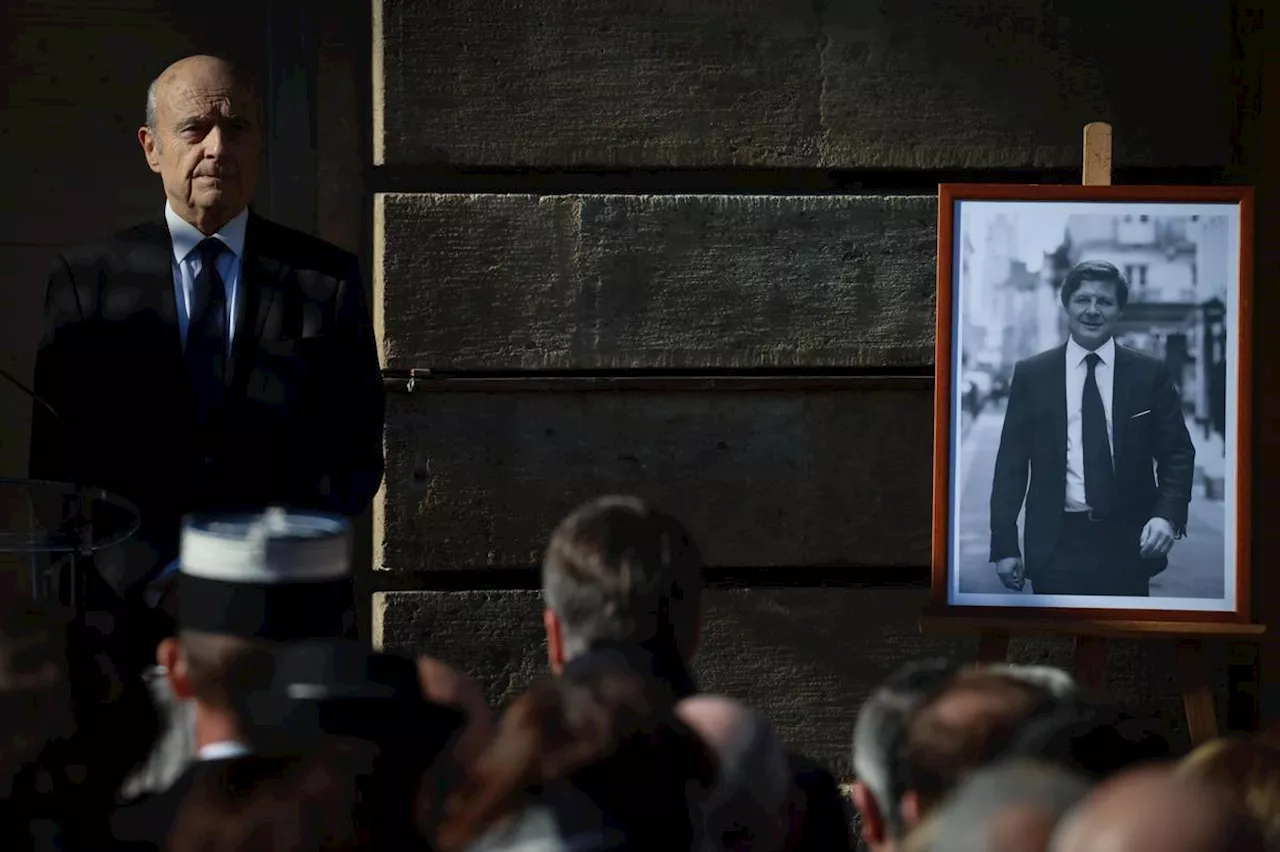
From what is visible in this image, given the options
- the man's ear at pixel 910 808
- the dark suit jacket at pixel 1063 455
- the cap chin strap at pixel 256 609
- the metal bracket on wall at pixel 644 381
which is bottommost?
the man's ear at pixel 910 808

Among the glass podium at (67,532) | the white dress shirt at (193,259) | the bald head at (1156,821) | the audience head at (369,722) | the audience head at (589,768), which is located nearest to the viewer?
the bald head at (1156,821)

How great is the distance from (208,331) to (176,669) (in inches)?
55.8

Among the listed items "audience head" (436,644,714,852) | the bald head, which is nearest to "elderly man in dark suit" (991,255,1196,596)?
"audience head" (436,644,714,852)

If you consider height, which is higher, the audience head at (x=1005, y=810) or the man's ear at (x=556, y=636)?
the man's ear at (x=556, y=636)

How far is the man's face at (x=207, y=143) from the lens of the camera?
3941 mm

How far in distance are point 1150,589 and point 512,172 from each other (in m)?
1.73

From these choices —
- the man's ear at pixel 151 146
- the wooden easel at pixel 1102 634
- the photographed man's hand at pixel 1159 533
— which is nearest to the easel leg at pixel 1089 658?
the wooden easel at pixel 1102 634

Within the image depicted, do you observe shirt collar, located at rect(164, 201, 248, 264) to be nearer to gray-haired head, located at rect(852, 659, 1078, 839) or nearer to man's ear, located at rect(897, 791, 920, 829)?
gray-haired head, located at rect(852, 659, 1078, 839)

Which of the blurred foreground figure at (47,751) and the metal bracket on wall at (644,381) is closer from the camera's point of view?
the blurred foreground figure at (47,751)

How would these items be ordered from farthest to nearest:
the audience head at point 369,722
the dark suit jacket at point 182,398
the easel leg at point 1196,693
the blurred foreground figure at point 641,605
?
1. the easel leg at point 1196,693
2. the dark suit jacket at point 182,398
3. the blurred foreground figure at point 641,605
4. the audience head at point 369,722

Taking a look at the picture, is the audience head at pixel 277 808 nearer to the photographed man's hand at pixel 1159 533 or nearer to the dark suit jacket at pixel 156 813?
the dark suit jacket at pixel 156 813

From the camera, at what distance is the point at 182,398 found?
3.88 metres

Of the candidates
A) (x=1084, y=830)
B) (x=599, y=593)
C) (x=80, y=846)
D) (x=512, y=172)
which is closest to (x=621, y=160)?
(x=512, y=172)

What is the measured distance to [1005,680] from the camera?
7.80ft
